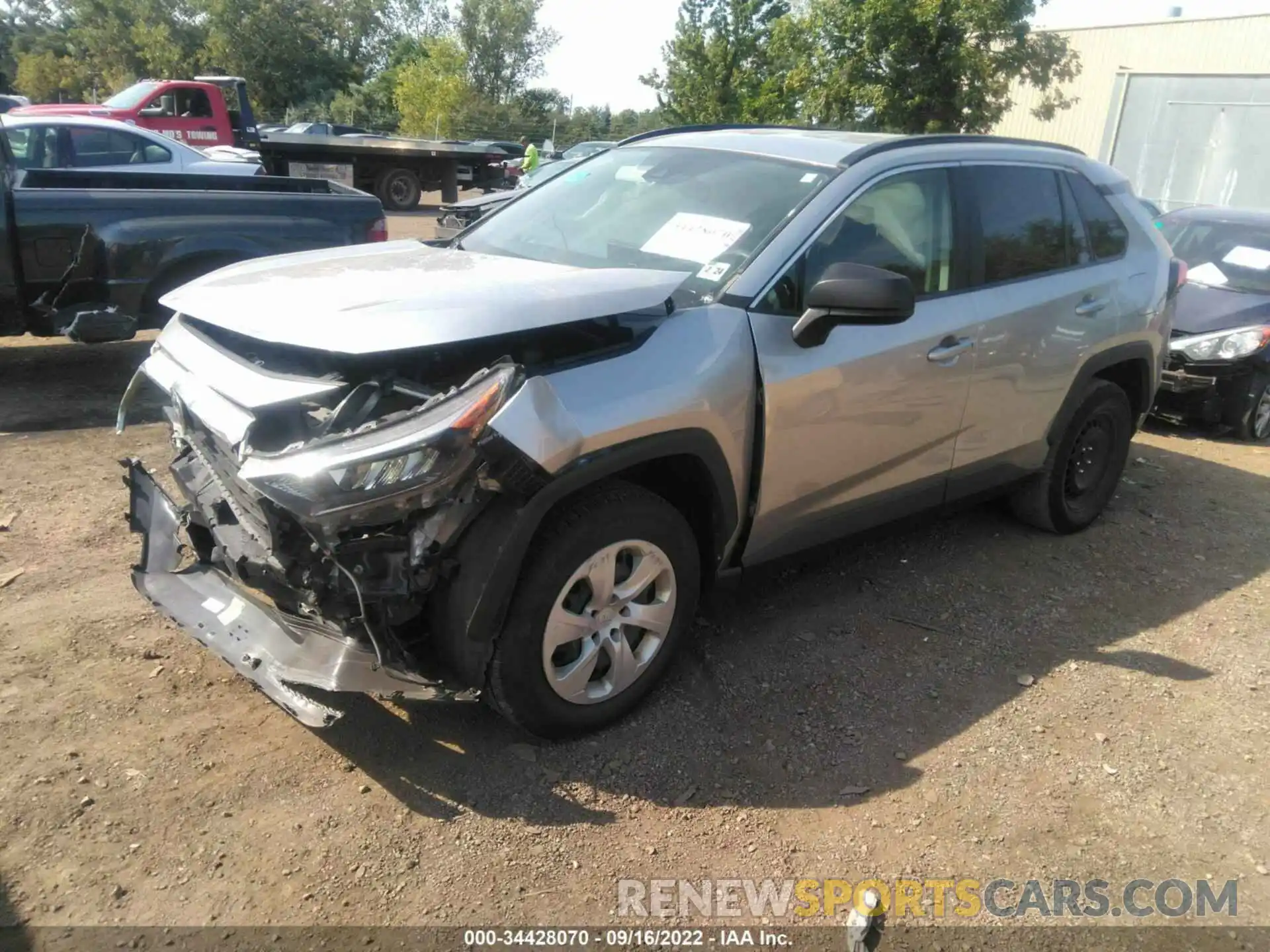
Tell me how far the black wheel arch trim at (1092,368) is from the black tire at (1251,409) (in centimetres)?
264

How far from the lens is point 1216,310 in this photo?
7.31 meters

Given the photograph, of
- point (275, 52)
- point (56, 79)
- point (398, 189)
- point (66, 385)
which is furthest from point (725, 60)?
point (56, 79)

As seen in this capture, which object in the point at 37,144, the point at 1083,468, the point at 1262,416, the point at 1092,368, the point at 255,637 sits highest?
the point at 37,144

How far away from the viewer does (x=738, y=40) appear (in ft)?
103

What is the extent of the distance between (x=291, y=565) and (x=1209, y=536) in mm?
4822

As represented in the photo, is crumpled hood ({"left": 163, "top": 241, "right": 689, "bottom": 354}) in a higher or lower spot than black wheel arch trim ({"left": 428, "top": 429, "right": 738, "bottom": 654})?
higher

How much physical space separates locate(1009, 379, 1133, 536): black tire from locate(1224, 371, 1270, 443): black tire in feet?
8.27

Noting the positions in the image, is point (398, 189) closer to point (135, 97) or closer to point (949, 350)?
point (135, 97)

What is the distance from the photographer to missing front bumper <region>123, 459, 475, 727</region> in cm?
265

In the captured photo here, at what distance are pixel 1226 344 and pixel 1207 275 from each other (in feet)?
3.85

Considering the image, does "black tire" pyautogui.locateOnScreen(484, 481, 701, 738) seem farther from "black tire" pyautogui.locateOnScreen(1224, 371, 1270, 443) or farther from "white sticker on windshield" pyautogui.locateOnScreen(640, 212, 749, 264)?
"black tire" pyautogui.locateOnScreen(1224, 371, 1270, 443)

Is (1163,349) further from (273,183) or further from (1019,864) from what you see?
(273,183)

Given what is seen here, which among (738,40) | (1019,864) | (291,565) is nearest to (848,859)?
(1019,864)

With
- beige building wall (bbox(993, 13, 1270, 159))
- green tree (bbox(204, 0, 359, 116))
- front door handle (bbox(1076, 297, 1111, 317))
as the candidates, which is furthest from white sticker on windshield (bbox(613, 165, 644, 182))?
green tree (bbox(204, 0, 359, 116))
